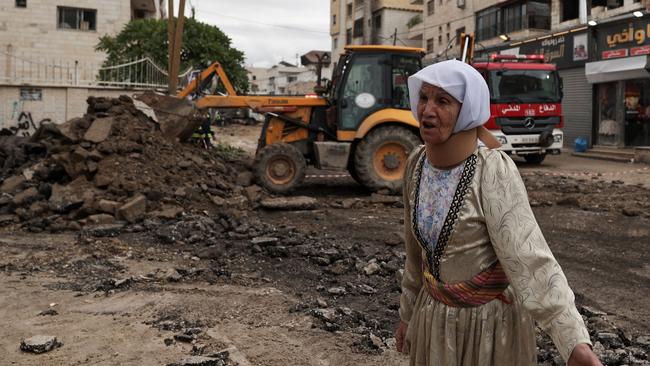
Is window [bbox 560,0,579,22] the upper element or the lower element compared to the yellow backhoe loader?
upper

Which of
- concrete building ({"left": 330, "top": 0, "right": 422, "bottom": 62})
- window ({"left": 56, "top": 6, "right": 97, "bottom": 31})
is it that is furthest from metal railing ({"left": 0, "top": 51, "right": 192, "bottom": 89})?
concrete building ({"left": 330, "top": 0, "right": 422, "bottom": 62})

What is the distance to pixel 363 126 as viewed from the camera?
1088cm

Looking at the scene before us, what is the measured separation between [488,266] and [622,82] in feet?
70.7

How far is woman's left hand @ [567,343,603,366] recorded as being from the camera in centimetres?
170

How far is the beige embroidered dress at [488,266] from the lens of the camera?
188 cm

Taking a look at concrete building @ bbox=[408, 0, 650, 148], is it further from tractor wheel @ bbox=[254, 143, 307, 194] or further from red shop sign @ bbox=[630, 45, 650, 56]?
tractor wheel @ bbox=[254, 143, 307, 194]

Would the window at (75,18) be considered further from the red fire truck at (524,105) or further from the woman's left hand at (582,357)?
the woman's left hand at (582,357)

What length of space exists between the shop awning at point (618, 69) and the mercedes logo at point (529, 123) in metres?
6.04

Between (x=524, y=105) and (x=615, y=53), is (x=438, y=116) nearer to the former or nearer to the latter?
(x=524, y=105)

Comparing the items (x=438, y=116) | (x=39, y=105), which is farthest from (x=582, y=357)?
(x=39, y=105)

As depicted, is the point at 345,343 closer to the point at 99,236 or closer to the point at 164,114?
the point at 99,236

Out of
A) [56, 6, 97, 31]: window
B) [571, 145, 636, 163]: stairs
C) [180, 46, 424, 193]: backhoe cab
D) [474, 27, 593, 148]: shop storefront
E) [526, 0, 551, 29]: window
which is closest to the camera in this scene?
[180, 46, 424, 193]: backhoe cab

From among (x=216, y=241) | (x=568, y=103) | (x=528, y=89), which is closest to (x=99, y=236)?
(x=216, y=241)

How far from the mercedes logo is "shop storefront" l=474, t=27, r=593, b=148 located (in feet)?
24.4
